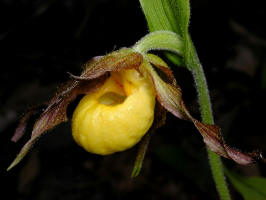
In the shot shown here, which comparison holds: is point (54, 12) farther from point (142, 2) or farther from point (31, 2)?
point (142, 2)

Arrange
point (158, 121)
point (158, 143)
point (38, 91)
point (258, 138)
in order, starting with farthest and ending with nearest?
point (38, 91) → point (158, 143) → point (258, 138) → point (158, 121)

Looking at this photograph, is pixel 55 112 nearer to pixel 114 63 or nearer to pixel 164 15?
pixel 114 63

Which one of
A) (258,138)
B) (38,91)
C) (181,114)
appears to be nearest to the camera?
(181,114)

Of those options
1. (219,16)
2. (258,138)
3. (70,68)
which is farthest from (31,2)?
(258,138)

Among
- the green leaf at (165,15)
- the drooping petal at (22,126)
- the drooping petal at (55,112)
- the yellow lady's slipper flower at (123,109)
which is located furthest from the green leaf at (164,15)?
the drooping petal at (22,126)

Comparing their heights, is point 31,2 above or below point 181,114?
above

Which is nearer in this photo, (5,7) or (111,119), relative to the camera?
(111,119)

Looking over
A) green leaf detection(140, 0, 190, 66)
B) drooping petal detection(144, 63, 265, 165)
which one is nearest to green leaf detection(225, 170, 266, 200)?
drooping petal detection(144, 63, 265, 165)
